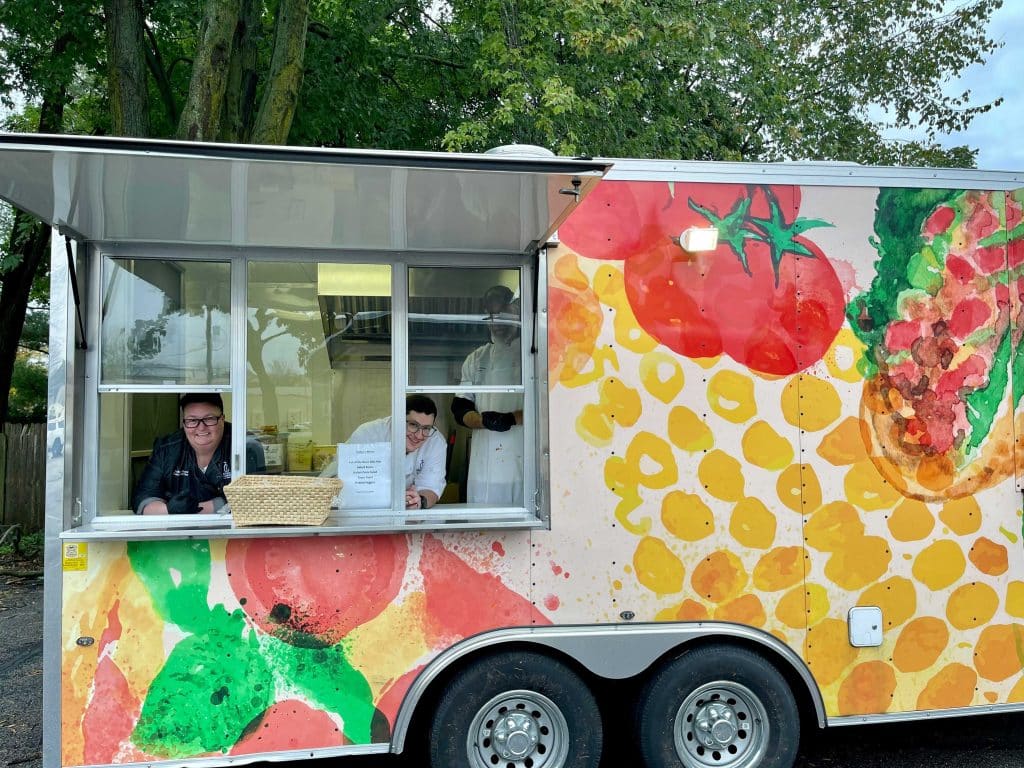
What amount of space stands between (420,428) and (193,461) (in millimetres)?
1114

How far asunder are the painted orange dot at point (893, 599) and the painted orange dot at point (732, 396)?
40.6 inches

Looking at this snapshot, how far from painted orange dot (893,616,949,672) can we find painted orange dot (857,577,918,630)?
0.21 ft

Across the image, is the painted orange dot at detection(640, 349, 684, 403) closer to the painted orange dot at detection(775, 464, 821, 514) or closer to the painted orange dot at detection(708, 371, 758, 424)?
the painted orange dot at detection(708, 371, 758, 424)

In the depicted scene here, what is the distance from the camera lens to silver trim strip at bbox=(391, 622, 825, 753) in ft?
11.4

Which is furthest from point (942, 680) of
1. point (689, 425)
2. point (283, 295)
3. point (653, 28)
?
point (653, 28)

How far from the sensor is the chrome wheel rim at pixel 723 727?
365cm

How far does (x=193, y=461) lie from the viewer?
3801 millimetres

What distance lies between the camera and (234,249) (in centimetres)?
364

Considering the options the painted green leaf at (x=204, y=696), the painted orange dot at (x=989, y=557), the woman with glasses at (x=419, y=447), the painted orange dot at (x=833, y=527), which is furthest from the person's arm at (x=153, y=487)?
the painted orange dot at (x=989, y=557)

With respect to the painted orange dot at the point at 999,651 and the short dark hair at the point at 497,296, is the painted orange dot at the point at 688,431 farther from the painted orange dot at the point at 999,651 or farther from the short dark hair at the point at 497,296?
the painted orange dot at the point at 999,651

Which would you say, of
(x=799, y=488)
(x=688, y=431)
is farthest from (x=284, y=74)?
(x=799, y=488)

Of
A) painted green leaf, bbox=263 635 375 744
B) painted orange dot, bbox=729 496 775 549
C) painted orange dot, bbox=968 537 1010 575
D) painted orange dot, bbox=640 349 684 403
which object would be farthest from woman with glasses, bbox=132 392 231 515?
painted orange dot, bbox=968 537 1010 575

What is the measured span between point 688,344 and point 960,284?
144cm

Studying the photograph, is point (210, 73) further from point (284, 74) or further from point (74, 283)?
point (74, 283)
